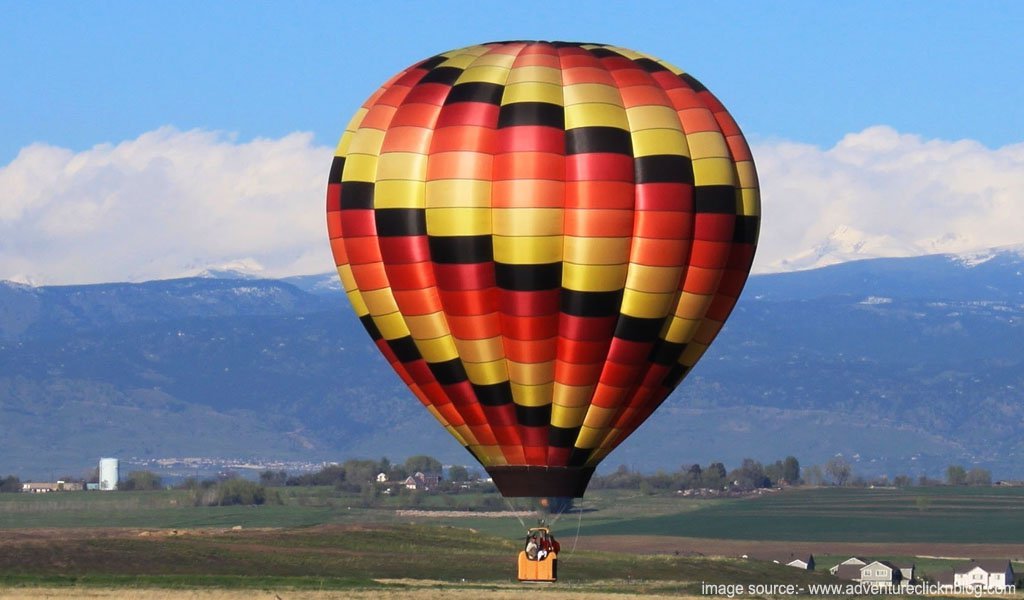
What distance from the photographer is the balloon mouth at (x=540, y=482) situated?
170 feet

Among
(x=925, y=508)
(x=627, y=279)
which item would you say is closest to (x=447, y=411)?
(x=627, y=279)

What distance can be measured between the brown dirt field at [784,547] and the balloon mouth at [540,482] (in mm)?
78073

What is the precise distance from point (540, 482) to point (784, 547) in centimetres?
9705

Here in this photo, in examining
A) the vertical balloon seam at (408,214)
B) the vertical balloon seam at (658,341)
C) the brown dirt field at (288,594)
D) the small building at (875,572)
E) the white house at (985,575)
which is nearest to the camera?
the vertical balloon seam at (408,214)

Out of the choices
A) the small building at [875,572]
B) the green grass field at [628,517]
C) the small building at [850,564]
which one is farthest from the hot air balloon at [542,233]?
the green grass field at [628,517]

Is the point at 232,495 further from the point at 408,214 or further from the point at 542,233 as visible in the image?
the point at 542,233

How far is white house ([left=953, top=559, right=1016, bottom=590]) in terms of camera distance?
107 m

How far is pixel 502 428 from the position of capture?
52375 millimetres

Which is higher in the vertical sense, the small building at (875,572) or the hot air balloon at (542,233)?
the hot air balloon at (542,233)

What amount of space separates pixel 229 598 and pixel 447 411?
44.7 ft

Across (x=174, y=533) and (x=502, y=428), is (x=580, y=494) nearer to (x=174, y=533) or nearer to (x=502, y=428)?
(x=502, y=428)

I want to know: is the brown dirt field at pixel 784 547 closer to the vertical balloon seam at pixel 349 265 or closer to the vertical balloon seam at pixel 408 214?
the vertical balloon seam at pixel 349 265

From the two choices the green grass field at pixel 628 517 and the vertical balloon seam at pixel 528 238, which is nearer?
the vertical balloon seam at pixel 528 238

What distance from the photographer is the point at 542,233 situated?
49625 mm
